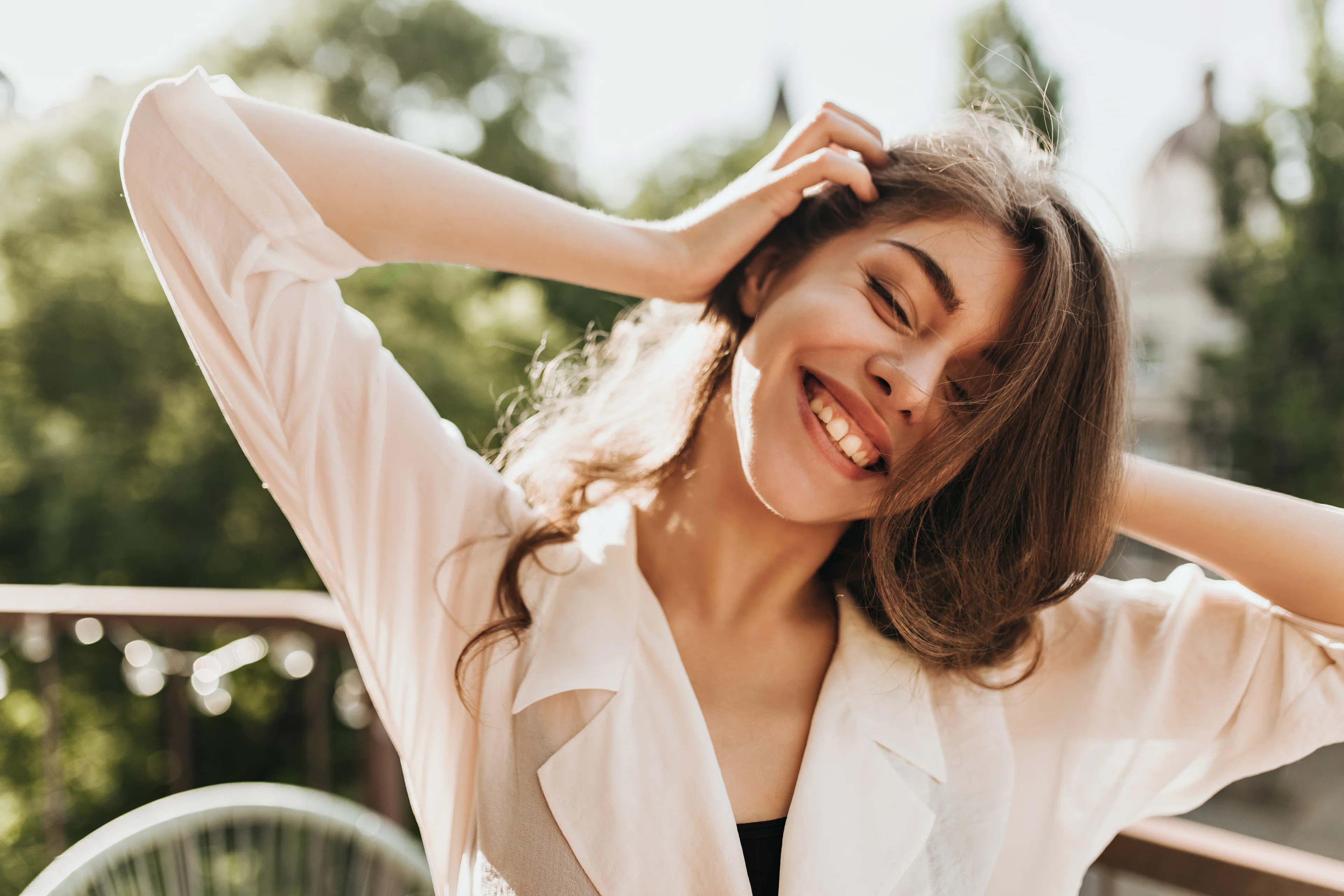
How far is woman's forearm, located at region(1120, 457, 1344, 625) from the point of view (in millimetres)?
1028

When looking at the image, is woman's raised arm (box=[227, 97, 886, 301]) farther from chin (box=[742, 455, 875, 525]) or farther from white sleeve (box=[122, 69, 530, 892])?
chin (box=[742, 455, 875, 525])

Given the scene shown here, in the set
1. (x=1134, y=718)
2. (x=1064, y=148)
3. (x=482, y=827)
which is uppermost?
(x=1064, y=148)

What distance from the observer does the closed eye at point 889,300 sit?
3.32ft

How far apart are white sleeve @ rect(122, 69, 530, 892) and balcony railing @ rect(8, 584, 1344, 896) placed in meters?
0.81

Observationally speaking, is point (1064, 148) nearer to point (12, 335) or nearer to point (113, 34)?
point (113, 34)

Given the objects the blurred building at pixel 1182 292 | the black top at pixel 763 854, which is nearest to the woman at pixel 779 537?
the black top at pixel 763 854

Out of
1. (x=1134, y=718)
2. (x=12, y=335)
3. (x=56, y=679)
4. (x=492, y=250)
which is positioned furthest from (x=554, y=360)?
(x=12, y=335)

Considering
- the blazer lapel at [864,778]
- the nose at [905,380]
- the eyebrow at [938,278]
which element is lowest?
the blazer lapel at [864,778]

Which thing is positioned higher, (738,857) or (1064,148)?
(1064,148)

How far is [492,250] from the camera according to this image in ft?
3.28

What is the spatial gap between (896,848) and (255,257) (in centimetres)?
96

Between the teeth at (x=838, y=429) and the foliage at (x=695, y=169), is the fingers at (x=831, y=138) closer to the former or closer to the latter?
the teeth at (x=838, y=429)

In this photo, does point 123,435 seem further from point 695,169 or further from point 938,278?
point 695,169

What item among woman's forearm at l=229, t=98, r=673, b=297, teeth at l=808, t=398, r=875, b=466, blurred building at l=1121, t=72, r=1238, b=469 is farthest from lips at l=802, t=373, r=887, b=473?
blurred building at l=1121, t=72, r=1238, b=469
